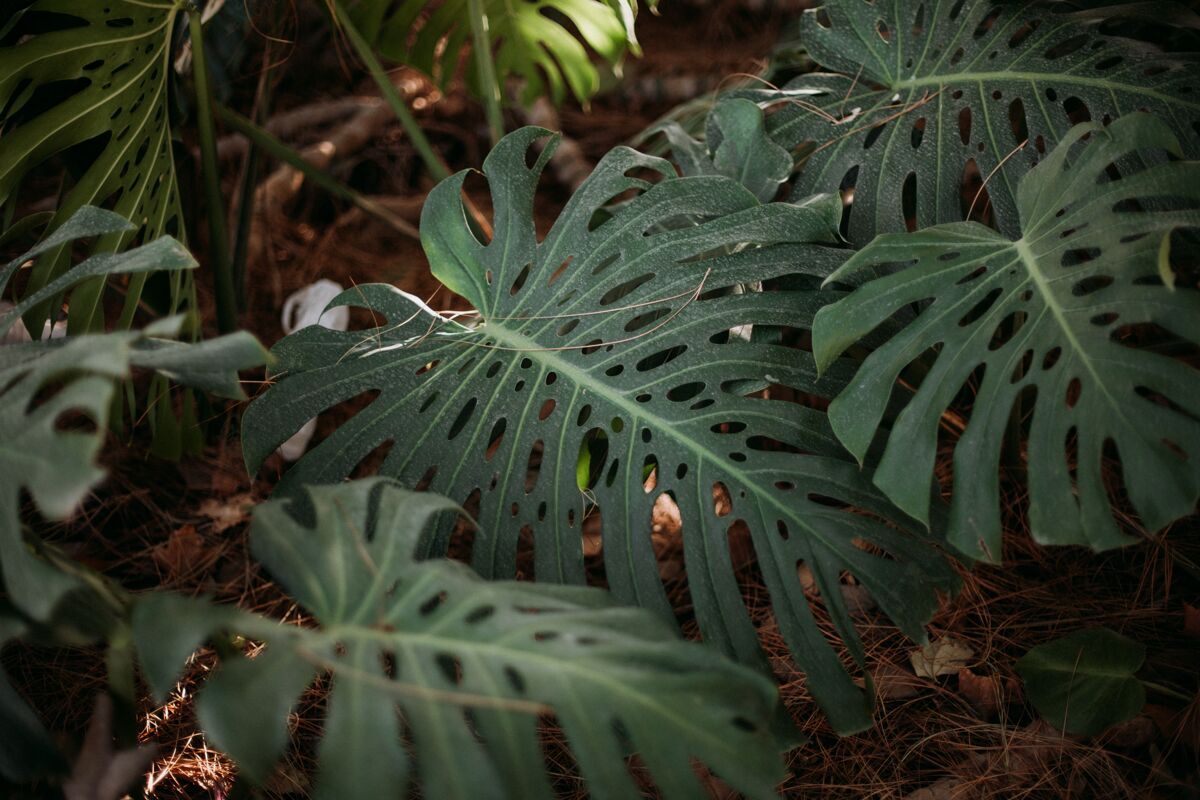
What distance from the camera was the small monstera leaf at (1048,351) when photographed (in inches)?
32.9

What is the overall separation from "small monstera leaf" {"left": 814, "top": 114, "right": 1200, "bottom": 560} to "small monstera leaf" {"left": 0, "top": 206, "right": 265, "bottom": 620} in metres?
0.65

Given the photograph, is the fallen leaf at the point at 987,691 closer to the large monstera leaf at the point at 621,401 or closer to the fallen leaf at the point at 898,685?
the fallen leaf at the point at 898,685

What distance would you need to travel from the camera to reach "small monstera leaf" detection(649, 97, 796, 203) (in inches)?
50.8

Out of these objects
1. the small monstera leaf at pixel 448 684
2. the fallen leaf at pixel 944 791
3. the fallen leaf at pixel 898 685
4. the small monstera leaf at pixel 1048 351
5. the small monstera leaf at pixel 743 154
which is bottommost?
the fallen leaf at pixel 944 791

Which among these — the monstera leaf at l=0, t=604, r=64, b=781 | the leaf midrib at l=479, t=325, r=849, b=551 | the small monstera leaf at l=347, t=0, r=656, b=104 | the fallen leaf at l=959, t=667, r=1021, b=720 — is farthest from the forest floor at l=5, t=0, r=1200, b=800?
the small monstera leaf at l=347, t=0, r=656, b=104

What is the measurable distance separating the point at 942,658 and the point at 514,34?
1.58 meters

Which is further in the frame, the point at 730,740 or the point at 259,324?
the point at 259,324

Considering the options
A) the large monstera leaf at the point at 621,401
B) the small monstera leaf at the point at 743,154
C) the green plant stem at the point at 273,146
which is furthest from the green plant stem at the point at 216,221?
the small monstera leaf at the point at 743,154

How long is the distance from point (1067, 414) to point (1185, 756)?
1.67 ft

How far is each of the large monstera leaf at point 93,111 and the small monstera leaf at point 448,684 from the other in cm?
73

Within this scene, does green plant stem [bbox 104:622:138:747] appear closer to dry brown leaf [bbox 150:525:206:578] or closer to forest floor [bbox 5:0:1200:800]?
forest floor [bbox 5:0:1200:800]

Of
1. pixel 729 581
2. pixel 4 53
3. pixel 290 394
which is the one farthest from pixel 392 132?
pixel 729 581

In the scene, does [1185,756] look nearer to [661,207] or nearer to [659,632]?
[659,632]

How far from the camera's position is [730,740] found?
0.71m
